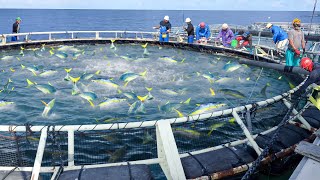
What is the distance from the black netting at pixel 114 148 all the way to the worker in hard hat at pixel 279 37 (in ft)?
36.8

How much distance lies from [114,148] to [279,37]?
12842mm

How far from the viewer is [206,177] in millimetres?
5621

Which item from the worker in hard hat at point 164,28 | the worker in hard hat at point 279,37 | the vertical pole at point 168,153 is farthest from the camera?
the worker in hard hat at point 164,28

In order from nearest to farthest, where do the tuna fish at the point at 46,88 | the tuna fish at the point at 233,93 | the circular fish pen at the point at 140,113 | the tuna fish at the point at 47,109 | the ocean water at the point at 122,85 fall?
the circular fish pen at the point at 140,113 → the tuna fish at the point at 47,109 → the ocean water at the point at 122,85 → the tuna fish at the point at 46,88 → the tuna fish at the point at 233,93

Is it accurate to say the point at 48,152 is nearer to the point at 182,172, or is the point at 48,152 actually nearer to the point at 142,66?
the point at 182,172

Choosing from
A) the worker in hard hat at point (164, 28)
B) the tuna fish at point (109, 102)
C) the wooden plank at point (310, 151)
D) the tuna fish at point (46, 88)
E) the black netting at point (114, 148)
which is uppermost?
the worker in hard hat at point (164, 28)

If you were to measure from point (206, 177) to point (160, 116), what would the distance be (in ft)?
18.3

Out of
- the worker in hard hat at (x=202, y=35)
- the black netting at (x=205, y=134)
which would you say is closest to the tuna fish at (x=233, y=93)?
the black netting at (x=205, y=134)

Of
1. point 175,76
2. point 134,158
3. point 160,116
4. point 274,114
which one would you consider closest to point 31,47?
point 175,76

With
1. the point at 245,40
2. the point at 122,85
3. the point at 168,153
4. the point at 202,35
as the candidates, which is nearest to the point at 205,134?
the point at 168,153

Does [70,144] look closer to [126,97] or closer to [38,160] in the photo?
[38,160]

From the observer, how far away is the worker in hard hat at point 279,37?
52.3ft

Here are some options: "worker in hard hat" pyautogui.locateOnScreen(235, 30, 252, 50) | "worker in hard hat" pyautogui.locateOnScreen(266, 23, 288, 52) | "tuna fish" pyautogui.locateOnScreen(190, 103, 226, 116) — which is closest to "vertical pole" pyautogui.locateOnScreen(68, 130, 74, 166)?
"tuna fish" pyautogui.locateOnScreen(190, 103, 226, 116)

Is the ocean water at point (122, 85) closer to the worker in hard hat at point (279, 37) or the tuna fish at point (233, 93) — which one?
the tuna fish at point (233, 93)
